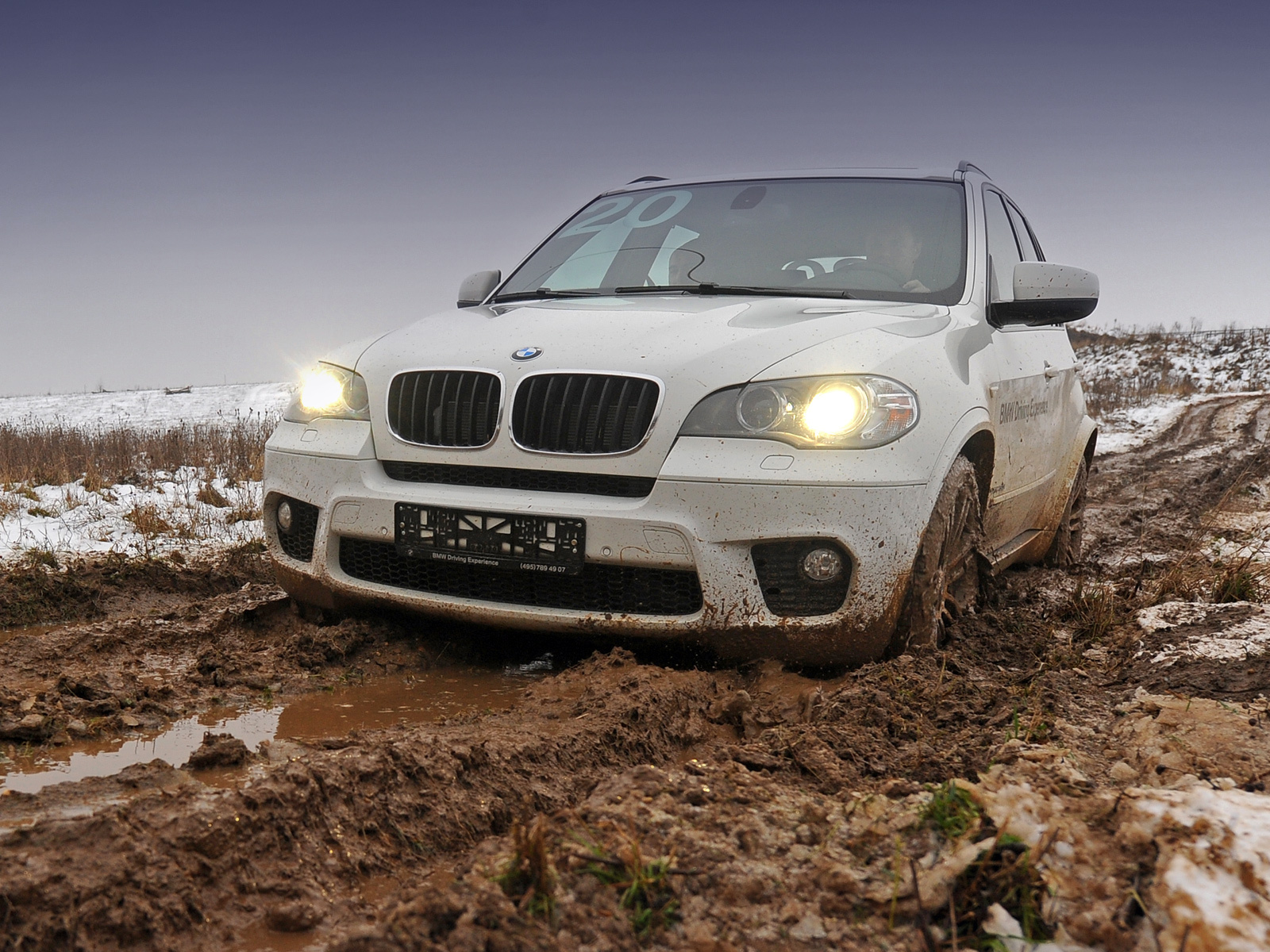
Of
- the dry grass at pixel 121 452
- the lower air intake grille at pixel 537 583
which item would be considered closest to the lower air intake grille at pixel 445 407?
the lower air intake grille at pixel 537 583

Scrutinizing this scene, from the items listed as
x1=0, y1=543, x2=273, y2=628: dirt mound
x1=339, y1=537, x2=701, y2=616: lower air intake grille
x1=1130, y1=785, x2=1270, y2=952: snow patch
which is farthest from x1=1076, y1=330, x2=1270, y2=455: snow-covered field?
x1=1130, y1=785, x2=1270, y2=952: snow patch

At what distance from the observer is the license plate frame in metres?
3.19

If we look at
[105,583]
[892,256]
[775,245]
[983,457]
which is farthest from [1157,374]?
[105,583]

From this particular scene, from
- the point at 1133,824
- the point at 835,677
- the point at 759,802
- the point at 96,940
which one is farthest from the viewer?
the point at 835,677

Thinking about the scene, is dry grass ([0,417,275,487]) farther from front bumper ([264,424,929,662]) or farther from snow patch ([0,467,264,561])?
front bumper ([264,424,929,662])

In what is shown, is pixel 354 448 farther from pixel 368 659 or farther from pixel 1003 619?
pixel 1003 619

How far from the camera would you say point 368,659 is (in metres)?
3.59

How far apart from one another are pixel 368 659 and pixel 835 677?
1.56 m

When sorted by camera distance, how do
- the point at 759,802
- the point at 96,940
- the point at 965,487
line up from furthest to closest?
the point at 965,487, the point at 759,802, the point at 96,940

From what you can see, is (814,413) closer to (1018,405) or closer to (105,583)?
(1018,405)

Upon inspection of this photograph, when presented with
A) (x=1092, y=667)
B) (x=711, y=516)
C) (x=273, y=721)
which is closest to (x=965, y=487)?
(x=1092, y=667)

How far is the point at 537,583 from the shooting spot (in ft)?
11.0

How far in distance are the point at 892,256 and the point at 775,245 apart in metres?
0.47

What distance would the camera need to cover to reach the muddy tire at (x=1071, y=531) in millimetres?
5676
